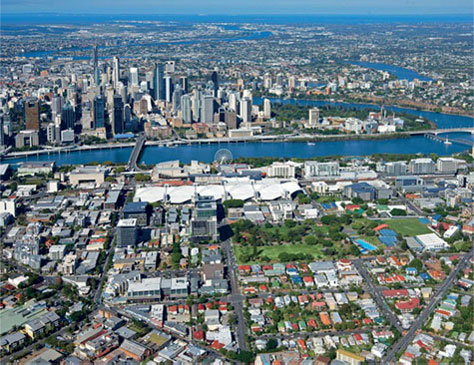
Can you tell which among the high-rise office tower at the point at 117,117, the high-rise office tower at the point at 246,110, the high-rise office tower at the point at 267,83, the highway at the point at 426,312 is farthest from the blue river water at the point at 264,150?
the high-rise office tower at the point at 267,83

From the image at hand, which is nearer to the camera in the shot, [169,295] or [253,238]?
[169,295]

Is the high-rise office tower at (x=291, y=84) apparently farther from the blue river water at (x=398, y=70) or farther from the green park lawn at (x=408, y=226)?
the green park lawn at (x=408, y=226)

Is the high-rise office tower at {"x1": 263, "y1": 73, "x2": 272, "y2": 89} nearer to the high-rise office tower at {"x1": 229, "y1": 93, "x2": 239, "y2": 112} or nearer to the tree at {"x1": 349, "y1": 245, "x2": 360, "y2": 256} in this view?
the high-rise office tower at {"x1": 229, "y1": 93, "x2": 239, "y2": 112}

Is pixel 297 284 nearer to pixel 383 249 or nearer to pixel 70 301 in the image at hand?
pixel 383 249

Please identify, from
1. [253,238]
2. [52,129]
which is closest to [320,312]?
[253,238]

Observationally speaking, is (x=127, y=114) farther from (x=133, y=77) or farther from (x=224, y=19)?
(x=224, y=19)

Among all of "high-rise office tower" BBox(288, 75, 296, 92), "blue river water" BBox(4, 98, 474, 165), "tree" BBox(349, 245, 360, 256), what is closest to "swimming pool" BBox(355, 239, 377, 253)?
"tree" BBox(349, 245, 360, 256)
